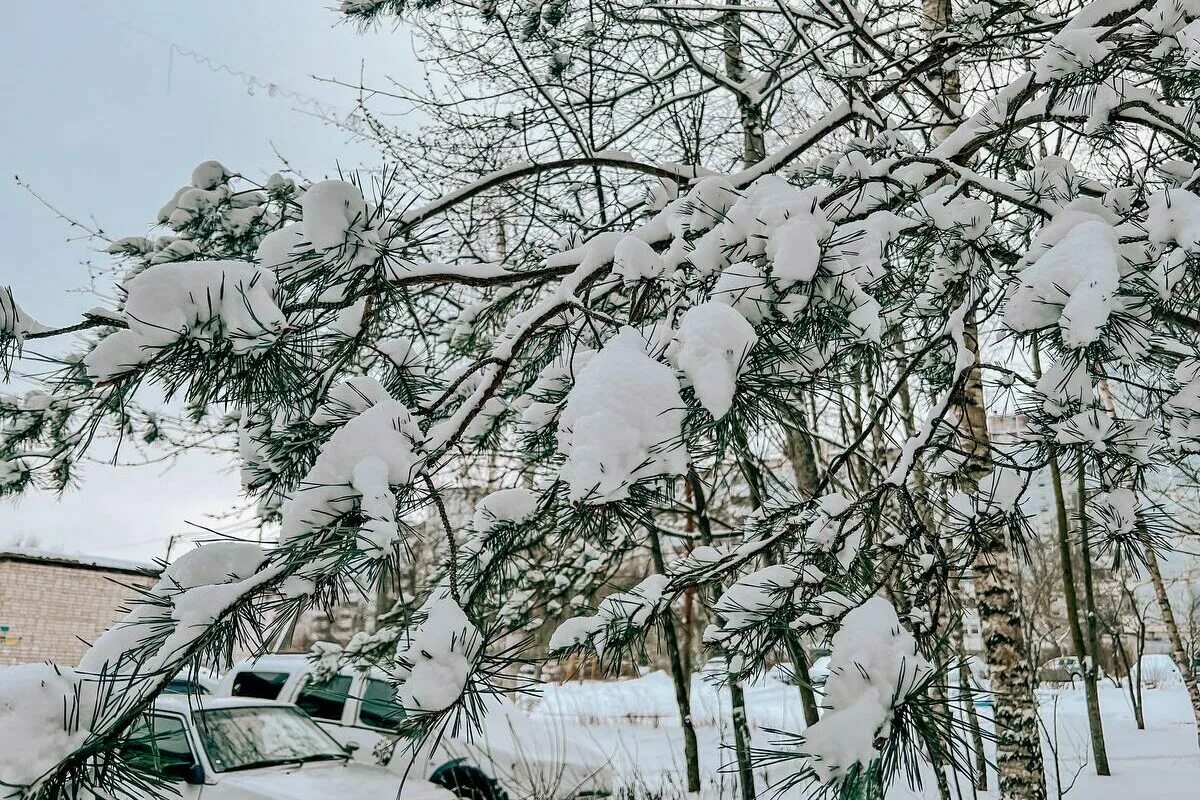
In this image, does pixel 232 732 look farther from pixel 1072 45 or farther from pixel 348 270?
pixel 1072 45

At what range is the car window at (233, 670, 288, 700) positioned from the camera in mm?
6594

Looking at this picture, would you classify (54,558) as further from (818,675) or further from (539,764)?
(818,675)

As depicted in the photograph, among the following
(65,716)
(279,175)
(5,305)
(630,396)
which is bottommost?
(65,716)

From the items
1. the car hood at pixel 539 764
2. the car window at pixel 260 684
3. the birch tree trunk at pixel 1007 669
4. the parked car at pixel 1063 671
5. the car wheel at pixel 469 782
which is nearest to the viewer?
the birch tree trunk at pixel 1007 669

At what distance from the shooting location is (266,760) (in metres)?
4.76

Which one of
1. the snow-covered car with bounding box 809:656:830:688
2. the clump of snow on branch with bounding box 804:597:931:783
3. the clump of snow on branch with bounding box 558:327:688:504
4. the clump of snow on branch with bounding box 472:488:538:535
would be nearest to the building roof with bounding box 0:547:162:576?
the snow-covered car with bounding box 809:656:830:688

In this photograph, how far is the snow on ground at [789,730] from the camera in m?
5.24

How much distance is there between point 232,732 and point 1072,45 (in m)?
5.43

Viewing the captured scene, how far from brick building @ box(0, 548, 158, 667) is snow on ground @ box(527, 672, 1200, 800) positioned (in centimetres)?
849

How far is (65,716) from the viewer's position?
851 millimetres

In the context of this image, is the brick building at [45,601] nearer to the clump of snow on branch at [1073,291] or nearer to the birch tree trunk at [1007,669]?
the birch tree trunk at [1007,669]

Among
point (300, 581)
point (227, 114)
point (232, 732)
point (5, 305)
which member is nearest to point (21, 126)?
point (227, 114)

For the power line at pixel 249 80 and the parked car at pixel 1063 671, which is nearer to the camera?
the power line at pixel 249 80

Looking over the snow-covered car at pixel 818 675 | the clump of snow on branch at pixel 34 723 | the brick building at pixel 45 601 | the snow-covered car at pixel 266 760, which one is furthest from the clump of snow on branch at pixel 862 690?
the brick building at pixel 45 601
